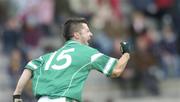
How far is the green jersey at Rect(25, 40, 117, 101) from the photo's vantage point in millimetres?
9266

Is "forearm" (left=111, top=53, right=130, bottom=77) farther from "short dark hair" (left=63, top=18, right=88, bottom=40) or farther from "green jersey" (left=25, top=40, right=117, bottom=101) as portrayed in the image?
"short dark hair" (left=63, top=18, right=88, bottom=40)

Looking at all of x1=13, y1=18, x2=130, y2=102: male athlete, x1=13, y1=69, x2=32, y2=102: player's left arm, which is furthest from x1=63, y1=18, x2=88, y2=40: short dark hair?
x1=13, y1=69, x2=32, y2=102: player's left arm

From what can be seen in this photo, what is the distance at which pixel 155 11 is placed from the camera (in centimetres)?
1842

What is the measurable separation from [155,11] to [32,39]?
109 inches

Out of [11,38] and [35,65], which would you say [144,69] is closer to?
[11,38]

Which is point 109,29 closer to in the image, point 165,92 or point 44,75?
point 165,92

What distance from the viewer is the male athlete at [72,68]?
365 inches

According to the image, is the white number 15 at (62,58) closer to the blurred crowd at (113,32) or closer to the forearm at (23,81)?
the forearm at (23,81)

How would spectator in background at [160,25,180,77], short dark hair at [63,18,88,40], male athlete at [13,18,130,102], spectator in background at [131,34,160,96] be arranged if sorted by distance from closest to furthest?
1. male athlete at [13,18,130,102]
2. short dark hair at [63,18,88,40]
3. spectator in background at [131,34,160,96]
4. spectator in background at [160,25,180,77]

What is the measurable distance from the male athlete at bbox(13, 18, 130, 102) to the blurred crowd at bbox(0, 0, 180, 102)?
22.2ft

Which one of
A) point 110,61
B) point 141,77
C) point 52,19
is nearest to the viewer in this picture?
point 110,61

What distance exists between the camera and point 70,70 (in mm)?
9312

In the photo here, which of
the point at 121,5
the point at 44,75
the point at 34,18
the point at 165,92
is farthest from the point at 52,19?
the point at 44,75

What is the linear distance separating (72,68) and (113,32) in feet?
27.5
